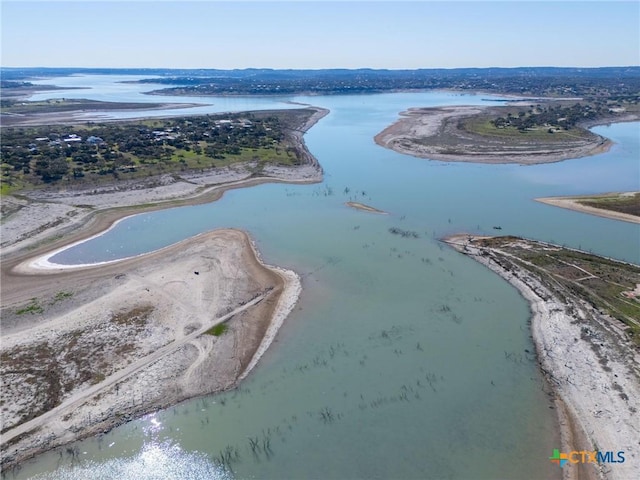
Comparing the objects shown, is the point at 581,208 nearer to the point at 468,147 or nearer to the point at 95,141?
the point at 468,147

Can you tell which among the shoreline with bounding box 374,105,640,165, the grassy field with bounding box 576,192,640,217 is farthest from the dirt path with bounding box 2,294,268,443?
the shoreline with bounding box 374,105,640,165

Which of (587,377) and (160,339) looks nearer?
(587,377)

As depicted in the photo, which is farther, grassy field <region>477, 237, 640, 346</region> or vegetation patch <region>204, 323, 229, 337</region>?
grassy field <region>477, 237, 640, 346</region>

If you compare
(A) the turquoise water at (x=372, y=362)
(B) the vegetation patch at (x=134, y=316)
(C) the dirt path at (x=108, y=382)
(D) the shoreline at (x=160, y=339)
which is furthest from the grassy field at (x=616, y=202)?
(B) the vegetation patch at (x=134, y=316)

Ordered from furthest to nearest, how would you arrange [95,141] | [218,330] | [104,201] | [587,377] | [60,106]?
1. [60,106]
2. [95,141]
3. [104,201]
4. [218,330]
5. [587,377]

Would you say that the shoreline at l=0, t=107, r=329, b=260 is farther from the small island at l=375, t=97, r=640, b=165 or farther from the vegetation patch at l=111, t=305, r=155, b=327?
the small island at l=375, t=97, r=640, b=165

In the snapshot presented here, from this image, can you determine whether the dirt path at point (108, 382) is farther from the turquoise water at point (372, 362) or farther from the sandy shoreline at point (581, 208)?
the sandy shoreline at point (581, 208)

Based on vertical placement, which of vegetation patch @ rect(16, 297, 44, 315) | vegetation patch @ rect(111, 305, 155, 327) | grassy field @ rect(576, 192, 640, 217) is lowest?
vegetation patch @ rect(16, 297, 44, 315)

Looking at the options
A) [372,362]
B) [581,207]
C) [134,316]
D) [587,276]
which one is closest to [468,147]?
[581,207]
